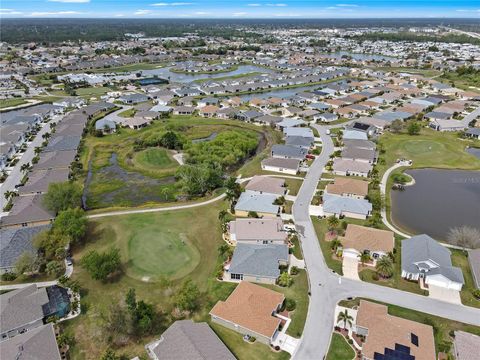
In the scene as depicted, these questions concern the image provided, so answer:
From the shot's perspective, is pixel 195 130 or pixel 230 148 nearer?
pixel 230 148

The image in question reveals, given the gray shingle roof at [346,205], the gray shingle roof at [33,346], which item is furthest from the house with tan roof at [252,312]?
the gray shingle roof at [346,205]

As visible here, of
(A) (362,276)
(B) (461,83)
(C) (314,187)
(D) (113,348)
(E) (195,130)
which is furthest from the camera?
(B) (461,83)

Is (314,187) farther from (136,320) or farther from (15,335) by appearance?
(15,335)

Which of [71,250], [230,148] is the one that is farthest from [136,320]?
[230,148]

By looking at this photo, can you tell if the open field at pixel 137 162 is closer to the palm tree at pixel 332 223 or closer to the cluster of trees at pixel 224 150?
the cluster of trees at pixel 224 150

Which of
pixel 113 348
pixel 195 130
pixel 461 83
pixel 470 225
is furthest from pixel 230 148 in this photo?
pixel 461 83

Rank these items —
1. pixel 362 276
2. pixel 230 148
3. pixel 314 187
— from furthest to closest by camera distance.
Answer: pixel 230 148, pixel 314 187, pixel 362 276

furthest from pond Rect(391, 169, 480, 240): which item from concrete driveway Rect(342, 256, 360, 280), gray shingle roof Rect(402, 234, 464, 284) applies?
concrete driveway Rect(342, 256, 360, 280)
